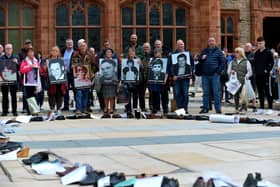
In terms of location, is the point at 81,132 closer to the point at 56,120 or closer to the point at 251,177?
the point at 56,120

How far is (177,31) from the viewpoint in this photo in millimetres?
25531

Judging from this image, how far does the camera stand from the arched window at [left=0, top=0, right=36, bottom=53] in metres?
24.0

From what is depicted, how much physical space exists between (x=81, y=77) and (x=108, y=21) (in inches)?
339

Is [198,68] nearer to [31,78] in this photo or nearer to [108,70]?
[108,70]

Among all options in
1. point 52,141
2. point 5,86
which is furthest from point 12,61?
point 52,141

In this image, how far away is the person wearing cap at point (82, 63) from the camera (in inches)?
635

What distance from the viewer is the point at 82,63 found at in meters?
16.3

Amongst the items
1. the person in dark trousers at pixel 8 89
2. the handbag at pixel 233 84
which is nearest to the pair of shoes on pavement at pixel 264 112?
the handbag at pixel 233 84

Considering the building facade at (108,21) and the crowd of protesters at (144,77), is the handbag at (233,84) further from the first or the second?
the building facade at (108,21)

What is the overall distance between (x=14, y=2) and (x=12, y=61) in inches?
328

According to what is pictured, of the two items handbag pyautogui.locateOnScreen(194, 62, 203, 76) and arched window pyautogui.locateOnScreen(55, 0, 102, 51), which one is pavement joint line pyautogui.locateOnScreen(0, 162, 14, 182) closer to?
handbag pyautogui.locateOnScreen(194, 62, 203, 76)

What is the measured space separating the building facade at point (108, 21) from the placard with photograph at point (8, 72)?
7834mm

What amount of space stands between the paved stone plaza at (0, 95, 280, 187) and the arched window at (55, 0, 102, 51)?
1005 cm

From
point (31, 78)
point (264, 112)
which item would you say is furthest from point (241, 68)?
point (31, 78)
